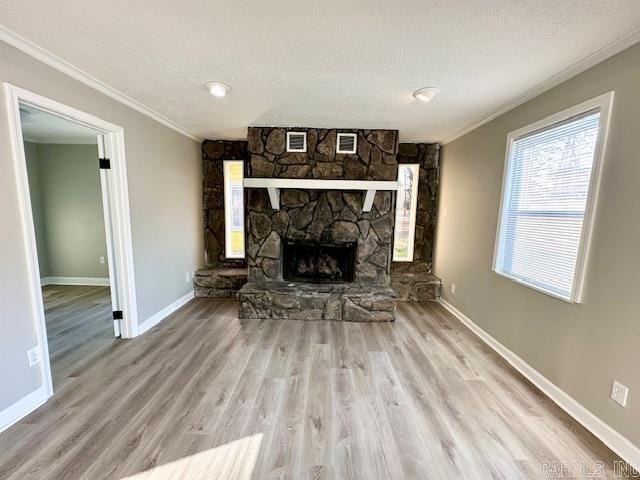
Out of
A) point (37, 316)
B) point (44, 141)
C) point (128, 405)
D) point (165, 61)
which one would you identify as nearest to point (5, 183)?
point (37, 316)

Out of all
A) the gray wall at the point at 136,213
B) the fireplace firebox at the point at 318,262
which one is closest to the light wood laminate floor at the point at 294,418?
the gray wall at the point at 136,213

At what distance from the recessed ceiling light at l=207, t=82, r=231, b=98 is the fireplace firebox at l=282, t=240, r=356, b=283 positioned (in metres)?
2.00

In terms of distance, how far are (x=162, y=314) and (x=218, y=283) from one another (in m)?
0.91

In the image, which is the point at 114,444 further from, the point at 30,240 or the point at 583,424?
the point at 583,424

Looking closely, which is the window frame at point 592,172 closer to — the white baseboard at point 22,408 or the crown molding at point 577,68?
the crown molding at point 577,68

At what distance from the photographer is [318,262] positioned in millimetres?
3848

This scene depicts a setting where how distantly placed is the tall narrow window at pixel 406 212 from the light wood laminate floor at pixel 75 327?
388 centimetres

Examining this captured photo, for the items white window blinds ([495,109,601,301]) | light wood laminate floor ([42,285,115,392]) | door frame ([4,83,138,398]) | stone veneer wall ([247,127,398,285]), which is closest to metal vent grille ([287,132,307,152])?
stone veneer wall ([247,127,398,285])

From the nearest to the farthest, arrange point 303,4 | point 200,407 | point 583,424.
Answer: point 303,4 → point 583,424 → point 200,407

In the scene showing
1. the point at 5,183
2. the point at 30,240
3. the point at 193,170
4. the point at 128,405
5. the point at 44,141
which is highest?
the point at 44,141

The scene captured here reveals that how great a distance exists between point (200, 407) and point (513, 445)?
198 cm

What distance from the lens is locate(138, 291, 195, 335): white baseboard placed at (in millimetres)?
2896

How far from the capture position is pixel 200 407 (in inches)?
71.6

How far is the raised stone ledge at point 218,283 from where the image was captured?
3994mm
